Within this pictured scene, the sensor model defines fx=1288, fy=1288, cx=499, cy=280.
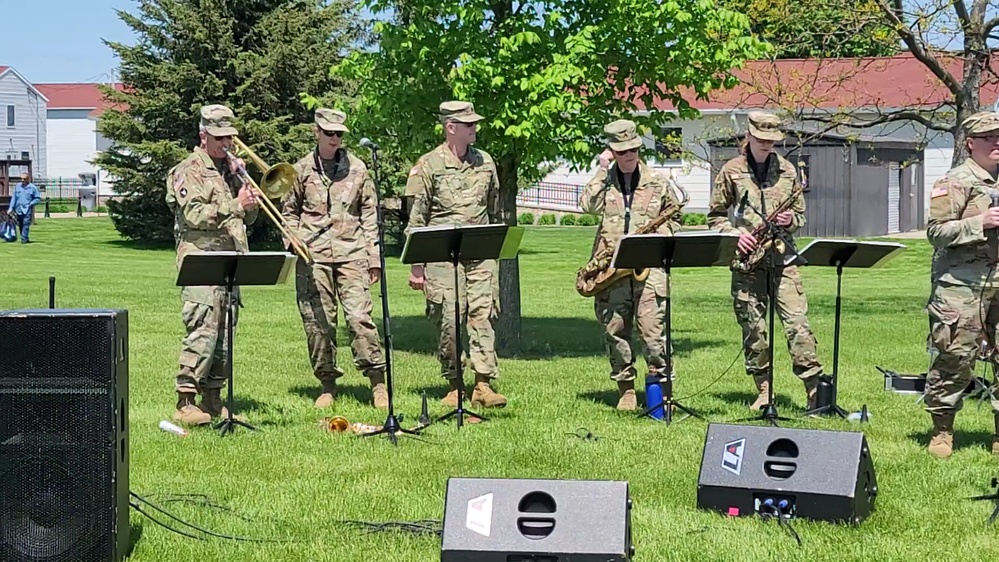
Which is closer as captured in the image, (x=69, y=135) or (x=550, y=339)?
(x=550, y=339)

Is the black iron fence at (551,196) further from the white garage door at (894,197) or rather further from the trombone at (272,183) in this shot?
the trombone at (272,183)

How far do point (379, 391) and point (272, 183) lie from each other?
200 centimetres

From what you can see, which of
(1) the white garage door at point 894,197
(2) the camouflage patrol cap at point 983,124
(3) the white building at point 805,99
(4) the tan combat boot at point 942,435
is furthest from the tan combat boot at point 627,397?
(1) the white garage door at point 894,197

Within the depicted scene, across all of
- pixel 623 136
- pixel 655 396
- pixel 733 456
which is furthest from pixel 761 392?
pixel 733 456

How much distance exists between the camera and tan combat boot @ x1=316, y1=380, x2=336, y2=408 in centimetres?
1050

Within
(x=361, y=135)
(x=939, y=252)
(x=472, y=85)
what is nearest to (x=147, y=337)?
(x=361, y=135)

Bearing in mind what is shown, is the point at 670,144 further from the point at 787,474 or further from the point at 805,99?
the point at 787,474

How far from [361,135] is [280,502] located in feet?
24.7

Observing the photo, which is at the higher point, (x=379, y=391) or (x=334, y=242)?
A: (x=334, y=242)

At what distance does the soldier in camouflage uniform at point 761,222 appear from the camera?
9.87 metres

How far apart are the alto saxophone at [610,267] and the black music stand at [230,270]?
2.42 metres

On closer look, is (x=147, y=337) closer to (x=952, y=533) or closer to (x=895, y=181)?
(x=952, y=533)

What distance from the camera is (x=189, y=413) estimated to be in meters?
9.48

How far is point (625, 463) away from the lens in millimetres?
8242
